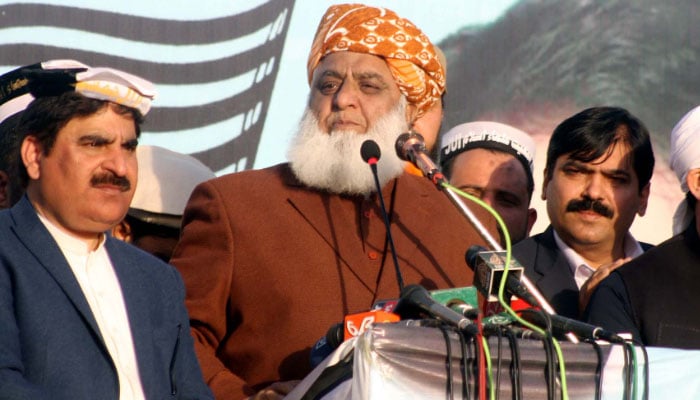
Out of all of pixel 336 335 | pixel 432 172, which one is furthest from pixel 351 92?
pixel 336 335

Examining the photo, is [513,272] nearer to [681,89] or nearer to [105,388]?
[105,388]

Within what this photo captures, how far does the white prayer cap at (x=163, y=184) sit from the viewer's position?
5.07 metres

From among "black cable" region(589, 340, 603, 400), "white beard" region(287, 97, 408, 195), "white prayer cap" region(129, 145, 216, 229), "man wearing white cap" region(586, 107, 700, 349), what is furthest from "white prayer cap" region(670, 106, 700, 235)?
"white prayer cap" region(129, 145, 216, 229)

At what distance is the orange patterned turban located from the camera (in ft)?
15.4

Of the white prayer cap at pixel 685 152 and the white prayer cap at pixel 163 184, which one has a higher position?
the white prayer cap at pixel 685 152

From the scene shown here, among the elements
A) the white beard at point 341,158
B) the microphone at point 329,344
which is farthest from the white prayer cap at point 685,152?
the microphone at point 329,344

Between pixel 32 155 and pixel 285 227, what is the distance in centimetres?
109

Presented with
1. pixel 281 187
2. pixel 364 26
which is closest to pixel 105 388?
pixel 281 187

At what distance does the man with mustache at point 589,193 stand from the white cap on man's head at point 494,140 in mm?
744

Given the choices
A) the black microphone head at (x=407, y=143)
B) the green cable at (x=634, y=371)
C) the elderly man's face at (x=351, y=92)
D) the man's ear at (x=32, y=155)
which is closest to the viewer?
the green cable at (x=634, y=371)

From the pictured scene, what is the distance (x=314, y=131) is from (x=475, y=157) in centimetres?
123

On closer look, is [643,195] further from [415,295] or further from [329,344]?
[415,295]

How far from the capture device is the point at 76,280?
3338 millimetres

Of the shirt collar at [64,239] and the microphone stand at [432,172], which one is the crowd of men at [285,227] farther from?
the microphone stand at [432,172]
